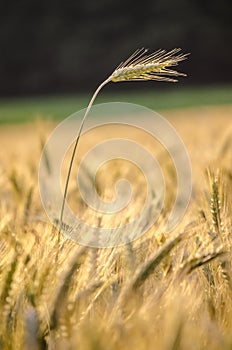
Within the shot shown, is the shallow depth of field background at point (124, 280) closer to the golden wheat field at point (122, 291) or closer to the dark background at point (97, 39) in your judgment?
the golden wheat field at point (122, 291)

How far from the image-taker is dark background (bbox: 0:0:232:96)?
29578mm

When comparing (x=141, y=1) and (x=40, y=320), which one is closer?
(x=40, y=320)

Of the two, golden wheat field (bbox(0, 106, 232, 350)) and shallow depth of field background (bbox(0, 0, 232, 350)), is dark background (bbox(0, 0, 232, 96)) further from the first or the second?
golden wheat field (bbox(0, 106, 232, 350))

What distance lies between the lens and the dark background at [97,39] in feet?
97.0

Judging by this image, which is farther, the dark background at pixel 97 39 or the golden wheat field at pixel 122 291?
the dark background at pixel 97 39

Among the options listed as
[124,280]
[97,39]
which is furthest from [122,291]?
[97,39]

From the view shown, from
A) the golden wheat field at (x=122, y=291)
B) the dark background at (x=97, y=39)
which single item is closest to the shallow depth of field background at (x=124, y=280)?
the golden wheat field at (x=122, y=291)

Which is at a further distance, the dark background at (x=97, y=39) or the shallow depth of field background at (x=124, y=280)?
the dark background at (x=97, y=39)

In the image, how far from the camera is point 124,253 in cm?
96

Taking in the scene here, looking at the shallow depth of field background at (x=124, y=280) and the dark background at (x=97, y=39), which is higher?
the dark background at (x=97, y=39)

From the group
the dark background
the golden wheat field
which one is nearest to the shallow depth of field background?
the golden wheat field

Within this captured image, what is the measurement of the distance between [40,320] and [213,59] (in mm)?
30138

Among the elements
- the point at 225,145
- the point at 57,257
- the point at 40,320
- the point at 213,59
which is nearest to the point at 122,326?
the point at 40,320

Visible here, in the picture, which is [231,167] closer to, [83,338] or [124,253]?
[124,253]
